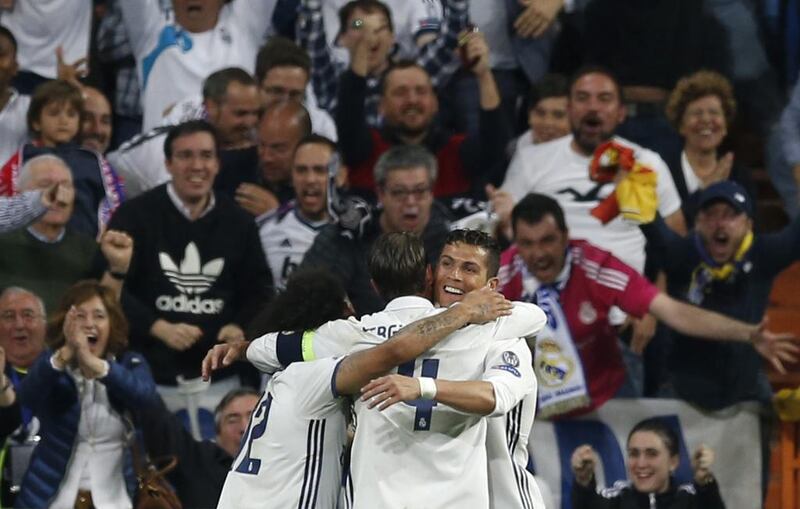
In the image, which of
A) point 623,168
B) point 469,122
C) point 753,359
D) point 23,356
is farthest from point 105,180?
point 753,359

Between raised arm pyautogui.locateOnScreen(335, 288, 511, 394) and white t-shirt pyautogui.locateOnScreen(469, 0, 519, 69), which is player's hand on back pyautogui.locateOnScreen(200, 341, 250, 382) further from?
white t-shirt pyautogui.locateOnScreen(469, 0, 519, 69)

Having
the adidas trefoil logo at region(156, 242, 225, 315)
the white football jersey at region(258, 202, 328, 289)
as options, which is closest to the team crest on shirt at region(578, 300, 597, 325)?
the white football jersey at region(258, 202, 328, 289)

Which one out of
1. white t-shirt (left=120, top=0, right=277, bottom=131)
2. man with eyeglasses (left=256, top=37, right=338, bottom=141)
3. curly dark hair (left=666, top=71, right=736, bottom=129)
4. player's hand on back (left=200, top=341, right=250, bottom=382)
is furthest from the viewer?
white t-shirt (left=120, top=0, right=277, bottom=131)

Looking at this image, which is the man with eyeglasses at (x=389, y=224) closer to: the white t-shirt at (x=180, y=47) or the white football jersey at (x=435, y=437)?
the white t-shirt at (x=180, y=47)

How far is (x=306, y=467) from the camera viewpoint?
267 inches

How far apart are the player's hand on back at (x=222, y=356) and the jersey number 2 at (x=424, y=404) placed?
2.57ft

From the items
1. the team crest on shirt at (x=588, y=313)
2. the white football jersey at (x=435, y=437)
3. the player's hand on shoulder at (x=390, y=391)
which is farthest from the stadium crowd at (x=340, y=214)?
the player's hand on shoulder at (x=390, y=391)

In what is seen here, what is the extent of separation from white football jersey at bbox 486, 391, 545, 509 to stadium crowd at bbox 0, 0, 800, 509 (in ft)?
0.06

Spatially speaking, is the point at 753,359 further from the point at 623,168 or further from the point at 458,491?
the point at 458,491

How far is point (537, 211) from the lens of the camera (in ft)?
30.3

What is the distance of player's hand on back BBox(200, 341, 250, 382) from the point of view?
6840mm

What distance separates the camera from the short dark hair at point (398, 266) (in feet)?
21.5

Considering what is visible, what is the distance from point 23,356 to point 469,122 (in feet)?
10.0

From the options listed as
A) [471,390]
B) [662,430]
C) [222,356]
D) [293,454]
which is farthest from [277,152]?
[471,390]
